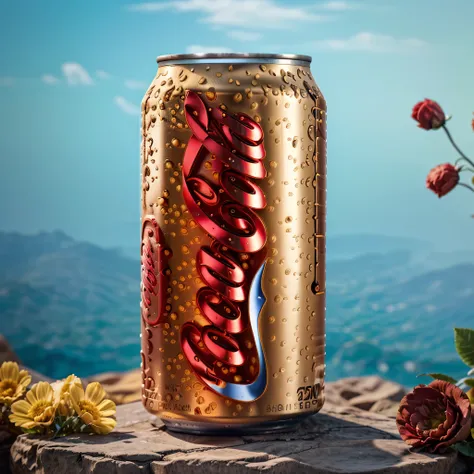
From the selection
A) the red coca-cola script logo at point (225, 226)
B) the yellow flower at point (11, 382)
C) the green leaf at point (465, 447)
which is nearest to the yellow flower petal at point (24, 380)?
the yellow flower at point (11, 382)

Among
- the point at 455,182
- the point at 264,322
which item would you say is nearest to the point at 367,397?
the point at 455,182

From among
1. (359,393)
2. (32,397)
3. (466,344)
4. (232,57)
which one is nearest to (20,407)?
(32,397)

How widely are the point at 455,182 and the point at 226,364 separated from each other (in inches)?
35.8

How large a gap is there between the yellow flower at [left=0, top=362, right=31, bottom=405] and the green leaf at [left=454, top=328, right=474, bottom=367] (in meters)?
1.13

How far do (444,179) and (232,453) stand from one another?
1.01 meters

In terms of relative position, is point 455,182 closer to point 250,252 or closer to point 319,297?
point 319,297

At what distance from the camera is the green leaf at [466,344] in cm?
239

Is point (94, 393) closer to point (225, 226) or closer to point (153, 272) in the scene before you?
point (153, 272)

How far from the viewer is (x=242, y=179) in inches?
84.2

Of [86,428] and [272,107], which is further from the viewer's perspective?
[86,428]

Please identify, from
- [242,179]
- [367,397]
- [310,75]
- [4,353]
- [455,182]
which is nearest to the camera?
[242,179]

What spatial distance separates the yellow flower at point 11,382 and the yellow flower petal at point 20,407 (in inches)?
4.5

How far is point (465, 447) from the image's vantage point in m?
2.24

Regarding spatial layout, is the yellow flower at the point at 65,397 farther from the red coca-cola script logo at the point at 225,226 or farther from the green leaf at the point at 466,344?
the green leaf at the point at 466,344
